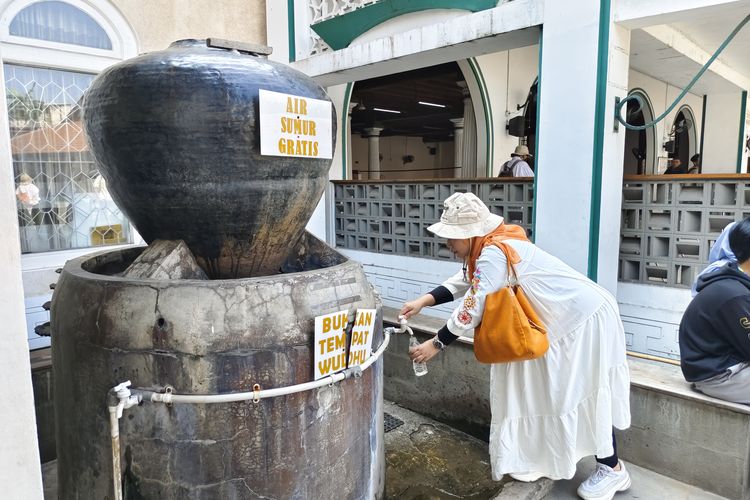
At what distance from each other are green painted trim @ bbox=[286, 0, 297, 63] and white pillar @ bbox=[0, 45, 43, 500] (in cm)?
525

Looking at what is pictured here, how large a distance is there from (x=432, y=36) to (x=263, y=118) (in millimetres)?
3166

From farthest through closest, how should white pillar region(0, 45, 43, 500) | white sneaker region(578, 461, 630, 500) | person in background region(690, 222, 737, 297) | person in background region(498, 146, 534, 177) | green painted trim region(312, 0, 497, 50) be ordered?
1. person in background region(498, 146, 534, 177)
2. green painted trim region(312, 0, 497, 50)
3. person in background region(690, 222, 737, 297)
4. white sneaker region(578, 461, 630, 500)
5. white pillar region(0, 45, 43, 500)

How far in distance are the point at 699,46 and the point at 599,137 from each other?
263cm

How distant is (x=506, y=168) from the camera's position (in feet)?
23.7

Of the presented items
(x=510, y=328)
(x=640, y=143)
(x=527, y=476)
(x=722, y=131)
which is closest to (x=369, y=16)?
(x=510, y=328)

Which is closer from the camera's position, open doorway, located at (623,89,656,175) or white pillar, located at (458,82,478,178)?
open doorway, located at (623,89,656,175)

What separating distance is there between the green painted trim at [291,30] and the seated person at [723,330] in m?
4.87

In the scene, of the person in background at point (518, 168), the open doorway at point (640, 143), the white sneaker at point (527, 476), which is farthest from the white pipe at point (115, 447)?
the open doorway at point (640, 143)

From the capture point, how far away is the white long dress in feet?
8.95

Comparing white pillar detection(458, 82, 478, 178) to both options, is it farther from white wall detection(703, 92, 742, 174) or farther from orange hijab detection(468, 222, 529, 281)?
orange hijab detection(468, 222, 529, 281)

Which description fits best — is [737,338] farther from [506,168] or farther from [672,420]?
[506,168]

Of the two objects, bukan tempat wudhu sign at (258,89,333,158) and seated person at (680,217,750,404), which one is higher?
bukan tempat wudhu sign at (258,89,333,158)

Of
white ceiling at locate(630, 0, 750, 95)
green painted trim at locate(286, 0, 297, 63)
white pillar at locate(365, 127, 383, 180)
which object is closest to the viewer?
white ceiling at locate(630, 0, 750, 95)

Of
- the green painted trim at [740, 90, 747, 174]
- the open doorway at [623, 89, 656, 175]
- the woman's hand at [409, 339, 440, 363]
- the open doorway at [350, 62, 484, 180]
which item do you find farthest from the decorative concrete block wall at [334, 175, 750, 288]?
the green painted trim at [740, 90, 747, 174]
